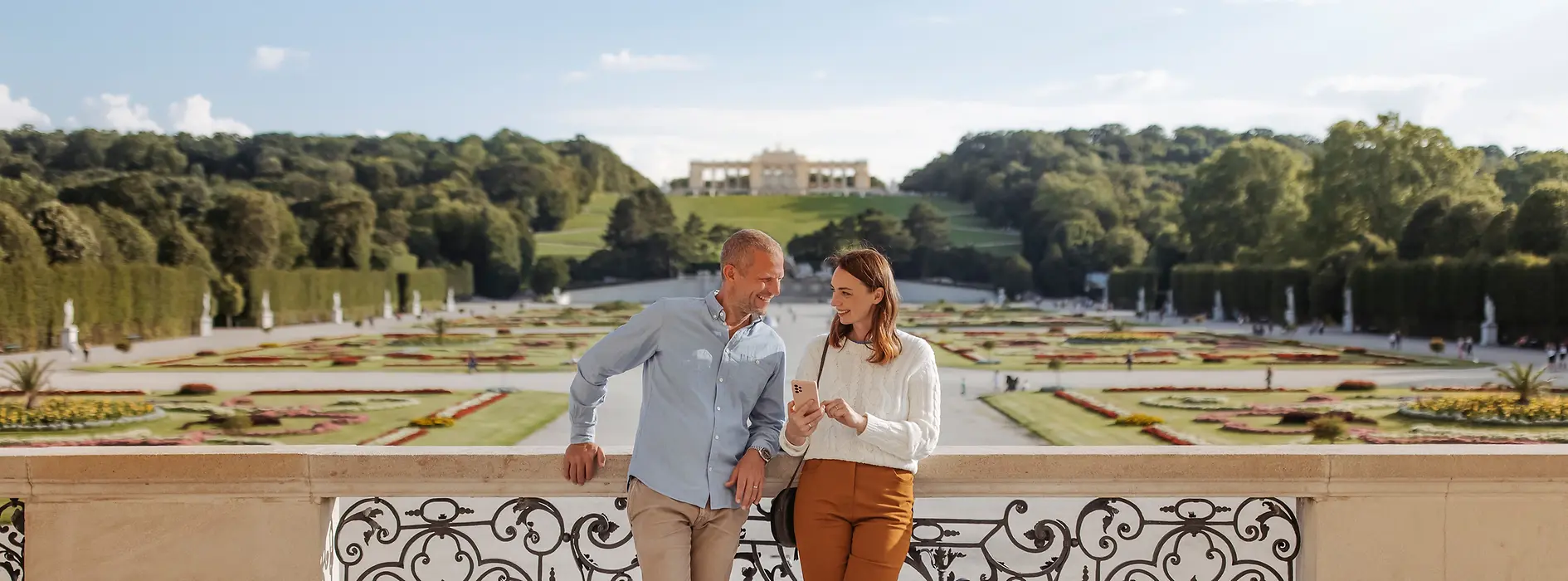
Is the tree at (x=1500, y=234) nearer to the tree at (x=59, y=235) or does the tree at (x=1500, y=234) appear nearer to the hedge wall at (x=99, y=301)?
the hedge wall at (x=99, y=301)

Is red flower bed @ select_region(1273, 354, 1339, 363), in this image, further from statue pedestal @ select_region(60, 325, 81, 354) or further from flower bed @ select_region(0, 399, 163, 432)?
statue pedestal @ select_region(60, 325, 81, 354)

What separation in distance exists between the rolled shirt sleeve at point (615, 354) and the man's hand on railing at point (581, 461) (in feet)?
0.52

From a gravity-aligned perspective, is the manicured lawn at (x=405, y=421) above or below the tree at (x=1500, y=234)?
below

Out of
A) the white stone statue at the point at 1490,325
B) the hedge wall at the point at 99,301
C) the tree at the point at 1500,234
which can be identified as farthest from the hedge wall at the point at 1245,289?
the hedge wall at the point at 99,301

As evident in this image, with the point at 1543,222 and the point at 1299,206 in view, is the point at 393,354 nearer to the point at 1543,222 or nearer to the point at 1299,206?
the point at 1543,222

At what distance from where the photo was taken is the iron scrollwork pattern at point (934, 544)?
365 cm

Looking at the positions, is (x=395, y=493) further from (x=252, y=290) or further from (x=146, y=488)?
(x=252, y=290)

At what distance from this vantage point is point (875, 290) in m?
3.12

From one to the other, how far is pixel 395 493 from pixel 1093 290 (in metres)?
71.6

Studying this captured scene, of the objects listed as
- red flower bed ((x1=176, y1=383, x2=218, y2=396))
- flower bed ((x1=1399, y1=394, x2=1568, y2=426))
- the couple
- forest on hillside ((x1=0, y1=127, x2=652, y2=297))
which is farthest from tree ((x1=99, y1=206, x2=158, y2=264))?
the couple

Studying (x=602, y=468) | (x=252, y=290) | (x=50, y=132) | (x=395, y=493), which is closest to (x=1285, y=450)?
(x=602, y=468)

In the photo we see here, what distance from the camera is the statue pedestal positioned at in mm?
26859

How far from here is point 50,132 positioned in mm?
77125

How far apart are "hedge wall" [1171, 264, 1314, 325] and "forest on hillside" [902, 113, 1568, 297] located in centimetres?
118
